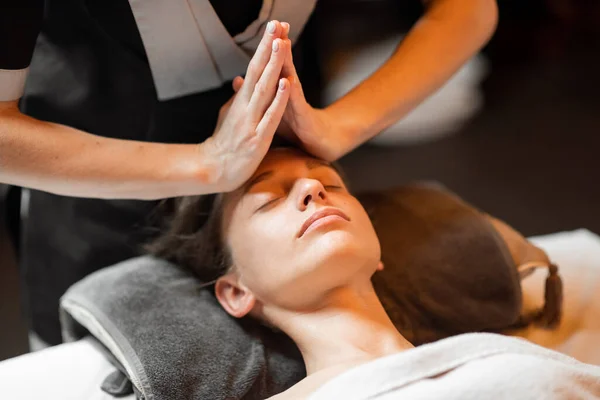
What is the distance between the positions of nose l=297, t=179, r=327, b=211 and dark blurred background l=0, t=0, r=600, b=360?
1102mm

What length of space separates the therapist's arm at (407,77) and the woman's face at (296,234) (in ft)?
0.20

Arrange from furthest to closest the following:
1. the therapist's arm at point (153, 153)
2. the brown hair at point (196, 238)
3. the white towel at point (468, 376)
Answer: the brown hair at point (196, 238) → the therapist's arm at point (153, 153) → the white towel at point (468, 376)

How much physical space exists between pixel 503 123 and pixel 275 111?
223cm

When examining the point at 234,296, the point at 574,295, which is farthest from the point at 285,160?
the point at 574,295

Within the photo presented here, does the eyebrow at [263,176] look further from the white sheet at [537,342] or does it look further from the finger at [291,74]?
the white sheet at [537,342]

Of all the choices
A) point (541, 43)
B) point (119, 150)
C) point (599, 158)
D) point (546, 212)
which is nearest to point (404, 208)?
point (119, 150)

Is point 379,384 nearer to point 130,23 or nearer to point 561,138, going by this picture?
point 130,23

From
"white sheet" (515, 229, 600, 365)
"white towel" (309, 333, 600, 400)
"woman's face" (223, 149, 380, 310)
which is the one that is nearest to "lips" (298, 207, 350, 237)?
"woman's face" (223, 149, 380, 310)

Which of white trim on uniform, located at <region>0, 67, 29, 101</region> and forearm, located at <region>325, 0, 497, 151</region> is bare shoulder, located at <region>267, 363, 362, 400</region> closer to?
forearm, located at <region>325, 0, 497, 151</region>

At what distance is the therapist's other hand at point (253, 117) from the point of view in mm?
1054

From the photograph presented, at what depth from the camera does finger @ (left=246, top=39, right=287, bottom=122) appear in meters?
1.05

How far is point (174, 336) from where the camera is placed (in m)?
1.19

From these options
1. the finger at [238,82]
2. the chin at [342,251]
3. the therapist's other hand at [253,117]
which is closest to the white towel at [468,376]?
the chin at [342,251]

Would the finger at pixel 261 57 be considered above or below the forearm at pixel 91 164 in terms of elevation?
above
